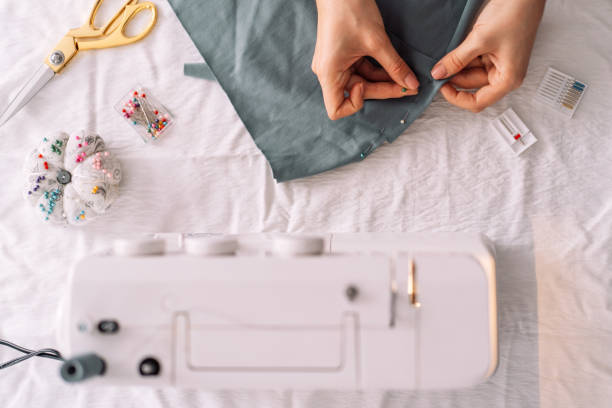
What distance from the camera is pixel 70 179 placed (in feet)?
2.99

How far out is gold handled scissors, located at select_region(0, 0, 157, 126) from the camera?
982 mm

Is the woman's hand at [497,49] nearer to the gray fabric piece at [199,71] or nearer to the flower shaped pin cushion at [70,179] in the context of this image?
the gray fabric piece at [199,71]

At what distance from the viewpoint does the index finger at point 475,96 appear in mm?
837

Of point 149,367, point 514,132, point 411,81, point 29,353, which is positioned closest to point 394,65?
point 411,81

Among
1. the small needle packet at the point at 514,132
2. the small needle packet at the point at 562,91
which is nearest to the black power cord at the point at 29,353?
the small needle packet at the point at 514,132

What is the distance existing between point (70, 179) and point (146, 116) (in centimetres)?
19

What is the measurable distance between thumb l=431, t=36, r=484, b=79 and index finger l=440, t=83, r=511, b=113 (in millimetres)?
39

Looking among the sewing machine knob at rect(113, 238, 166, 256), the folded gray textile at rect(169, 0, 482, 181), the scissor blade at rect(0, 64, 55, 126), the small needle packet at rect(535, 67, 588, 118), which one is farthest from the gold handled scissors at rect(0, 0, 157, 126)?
the small needle packet at rect(535, 67, 588, 118)

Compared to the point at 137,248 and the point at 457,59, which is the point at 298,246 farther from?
the point at 457,59

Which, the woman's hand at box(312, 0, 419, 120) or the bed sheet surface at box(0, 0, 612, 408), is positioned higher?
the woman's hand at box(312, 0, 419, 120)

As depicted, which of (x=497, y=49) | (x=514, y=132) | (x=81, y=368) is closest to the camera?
(x=81, y=368)

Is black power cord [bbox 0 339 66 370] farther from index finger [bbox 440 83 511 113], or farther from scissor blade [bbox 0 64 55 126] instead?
index finger [bbox 440 83 511 113]

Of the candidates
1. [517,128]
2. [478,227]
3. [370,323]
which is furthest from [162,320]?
[517,128]

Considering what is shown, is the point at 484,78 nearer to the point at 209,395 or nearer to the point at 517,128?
the point at 517,128
